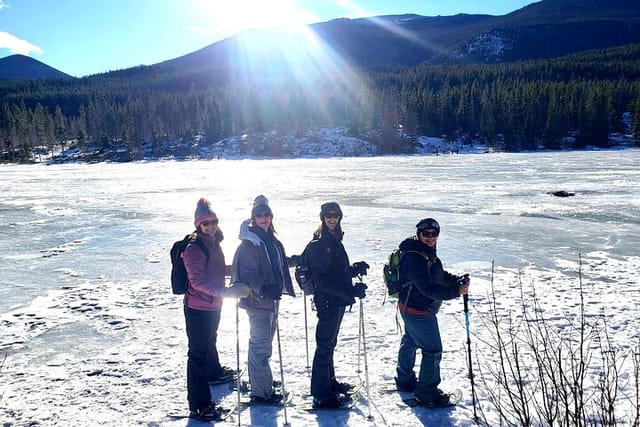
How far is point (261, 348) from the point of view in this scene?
4.43 meters

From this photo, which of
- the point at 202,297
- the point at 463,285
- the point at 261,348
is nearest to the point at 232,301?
the point at 261,348

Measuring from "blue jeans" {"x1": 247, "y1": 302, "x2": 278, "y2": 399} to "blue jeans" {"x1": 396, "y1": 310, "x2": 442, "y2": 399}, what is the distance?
1.23m

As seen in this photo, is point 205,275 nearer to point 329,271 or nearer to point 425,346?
point 329,271

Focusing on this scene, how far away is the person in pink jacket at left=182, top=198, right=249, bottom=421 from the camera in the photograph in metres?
4.07

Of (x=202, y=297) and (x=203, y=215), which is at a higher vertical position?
(x=203, y=215)

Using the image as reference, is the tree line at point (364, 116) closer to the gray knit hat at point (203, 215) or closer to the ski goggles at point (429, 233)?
the ski goggles at point (429, 233)

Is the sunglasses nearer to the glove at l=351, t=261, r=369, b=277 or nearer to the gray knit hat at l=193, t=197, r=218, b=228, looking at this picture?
the glove at l=351, t=261, r=369, b=277

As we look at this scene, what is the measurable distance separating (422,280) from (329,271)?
2.62 ft

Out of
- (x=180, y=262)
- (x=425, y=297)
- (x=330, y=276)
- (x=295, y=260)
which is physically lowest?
(x=425, y=297)

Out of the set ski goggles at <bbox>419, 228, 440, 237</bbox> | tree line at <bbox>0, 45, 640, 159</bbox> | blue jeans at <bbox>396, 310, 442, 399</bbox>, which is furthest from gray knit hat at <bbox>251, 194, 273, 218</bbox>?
tree line at <bbox>0, 45, 640, 159</bbox>

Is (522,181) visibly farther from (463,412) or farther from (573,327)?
(463,412)

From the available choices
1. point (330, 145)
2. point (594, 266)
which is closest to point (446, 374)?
point (594, 266)

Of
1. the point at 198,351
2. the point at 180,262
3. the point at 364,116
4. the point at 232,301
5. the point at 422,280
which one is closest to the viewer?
the point at 422,280

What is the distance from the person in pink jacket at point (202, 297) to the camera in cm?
407
